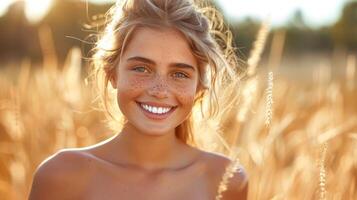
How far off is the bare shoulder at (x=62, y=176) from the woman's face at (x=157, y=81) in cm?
24

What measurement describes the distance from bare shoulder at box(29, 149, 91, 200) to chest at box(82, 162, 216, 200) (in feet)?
0.15

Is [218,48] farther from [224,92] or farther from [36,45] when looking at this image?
[36,45]

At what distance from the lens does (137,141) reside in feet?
9.61

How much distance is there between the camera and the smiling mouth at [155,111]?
2.76m

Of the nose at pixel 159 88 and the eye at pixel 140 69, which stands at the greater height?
the eye at pixel 140 69

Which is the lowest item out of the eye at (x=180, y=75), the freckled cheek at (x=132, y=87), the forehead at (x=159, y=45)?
the freckled cheek at (x=132, y=87)

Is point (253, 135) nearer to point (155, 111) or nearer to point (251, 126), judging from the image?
point (251, 126)

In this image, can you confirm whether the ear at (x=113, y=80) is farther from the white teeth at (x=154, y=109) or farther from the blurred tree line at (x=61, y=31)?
the blurred tree line at (x=61, y=31)

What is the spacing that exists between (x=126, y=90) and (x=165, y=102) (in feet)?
0.46

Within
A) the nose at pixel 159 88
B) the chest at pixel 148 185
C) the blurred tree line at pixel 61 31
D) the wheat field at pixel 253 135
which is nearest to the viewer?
the nose at pixel 159 88

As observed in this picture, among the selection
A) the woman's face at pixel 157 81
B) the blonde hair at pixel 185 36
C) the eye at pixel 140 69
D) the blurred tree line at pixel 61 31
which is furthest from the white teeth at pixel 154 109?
the blurred tree line at pixel 61 31

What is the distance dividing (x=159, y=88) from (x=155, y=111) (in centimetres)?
8

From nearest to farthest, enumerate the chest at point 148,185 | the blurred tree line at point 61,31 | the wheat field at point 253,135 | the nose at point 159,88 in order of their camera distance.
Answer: the nose at point 159,88
the chest at point 148,185
the wheat field at point 253,135
the blurred tree line at point 61,31

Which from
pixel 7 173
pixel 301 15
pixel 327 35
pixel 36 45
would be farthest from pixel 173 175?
pixel 327 35
